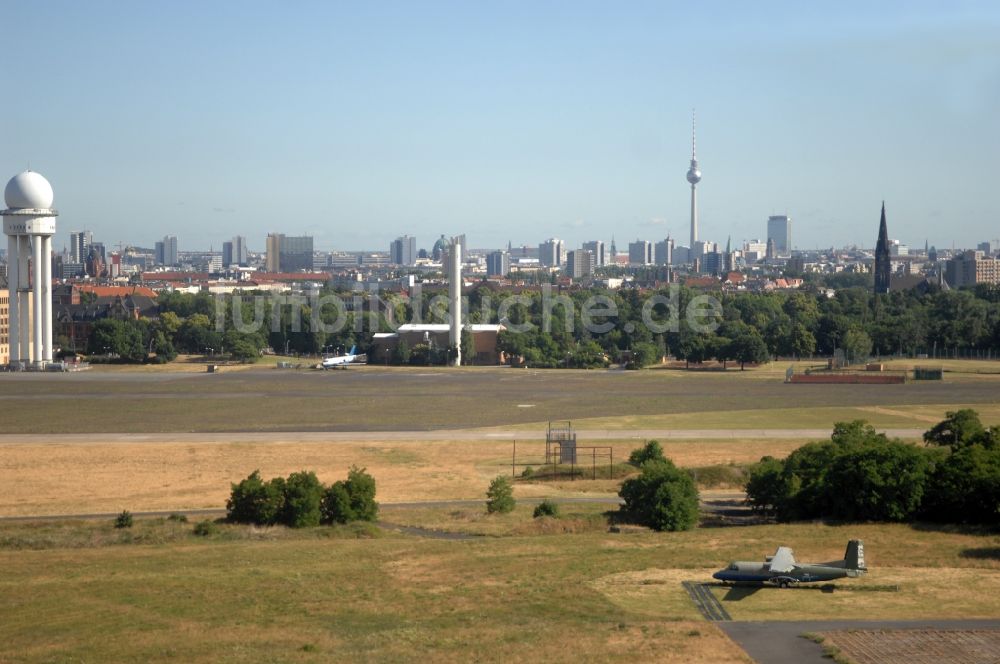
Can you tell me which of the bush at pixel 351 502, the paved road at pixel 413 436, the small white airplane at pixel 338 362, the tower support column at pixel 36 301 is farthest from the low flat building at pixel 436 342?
the bush at pixel 351 502

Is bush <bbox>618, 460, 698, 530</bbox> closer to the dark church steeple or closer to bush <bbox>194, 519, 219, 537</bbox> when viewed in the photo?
bush <bbox>194, 519, 219, 537</bbox>

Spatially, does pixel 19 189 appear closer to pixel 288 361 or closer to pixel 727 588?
pixel 288 361

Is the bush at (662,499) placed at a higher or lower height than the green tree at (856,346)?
lower

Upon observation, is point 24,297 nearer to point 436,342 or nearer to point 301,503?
point 436,342

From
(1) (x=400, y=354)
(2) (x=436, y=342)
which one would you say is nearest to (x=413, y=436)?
(1) (x=400, y=354)

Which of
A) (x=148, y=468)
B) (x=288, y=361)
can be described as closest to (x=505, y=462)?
(x=148, y=468)

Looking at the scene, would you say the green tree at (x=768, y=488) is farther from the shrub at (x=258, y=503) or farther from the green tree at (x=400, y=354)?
the green tree at (x=400, y=354)

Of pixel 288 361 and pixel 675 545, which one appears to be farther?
pixel 288 361
